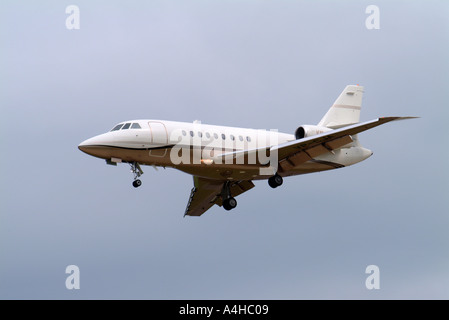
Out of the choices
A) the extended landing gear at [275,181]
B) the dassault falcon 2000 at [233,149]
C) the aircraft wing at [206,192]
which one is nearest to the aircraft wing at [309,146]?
the dassault falcon 2000 at [233,149]

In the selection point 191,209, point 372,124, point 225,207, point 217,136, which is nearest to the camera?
point 372,124

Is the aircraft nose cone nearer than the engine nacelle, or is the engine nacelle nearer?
the aircraft nose cone

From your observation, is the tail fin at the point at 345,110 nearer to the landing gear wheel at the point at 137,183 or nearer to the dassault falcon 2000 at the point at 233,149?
the dassault falcon 2000 at the point at 233,149

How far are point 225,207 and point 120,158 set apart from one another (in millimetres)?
7230

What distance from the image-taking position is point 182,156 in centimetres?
3859

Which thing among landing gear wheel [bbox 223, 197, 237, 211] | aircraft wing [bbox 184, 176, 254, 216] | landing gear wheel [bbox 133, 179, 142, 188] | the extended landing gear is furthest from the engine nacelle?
landing gear wheel [bbox 133, 179, 142, 188]

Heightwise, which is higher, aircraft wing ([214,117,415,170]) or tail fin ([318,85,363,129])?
tail fin ([318,85,363,129])

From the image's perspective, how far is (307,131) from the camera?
4088 centimetres

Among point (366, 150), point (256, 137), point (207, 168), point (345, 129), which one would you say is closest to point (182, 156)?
point (207, 168)

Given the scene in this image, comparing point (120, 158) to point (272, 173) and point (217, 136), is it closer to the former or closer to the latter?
point (217, 136)

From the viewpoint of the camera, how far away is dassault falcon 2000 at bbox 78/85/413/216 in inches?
1489

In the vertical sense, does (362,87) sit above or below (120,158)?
above

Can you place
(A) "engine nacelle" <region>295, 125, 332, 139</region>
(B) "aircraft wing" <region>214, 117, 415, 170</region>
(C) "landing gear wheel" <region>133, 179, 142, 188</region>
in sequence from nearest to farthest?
(C) "landing gear wheel" <region>133, 179, 142, 188</region> → (B) "aircraft wing" <region>214, 117, 415, 170</region> → (A) "engine nacelle" <region>295, 125, 332, 139</region>

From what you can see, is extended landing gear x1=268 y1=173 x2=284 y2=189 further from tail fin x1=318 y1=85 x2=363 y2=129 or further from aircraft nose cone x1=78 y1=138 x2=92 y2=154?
aircraft nose cone x1=78 y1=138 x2=92 y2=154
